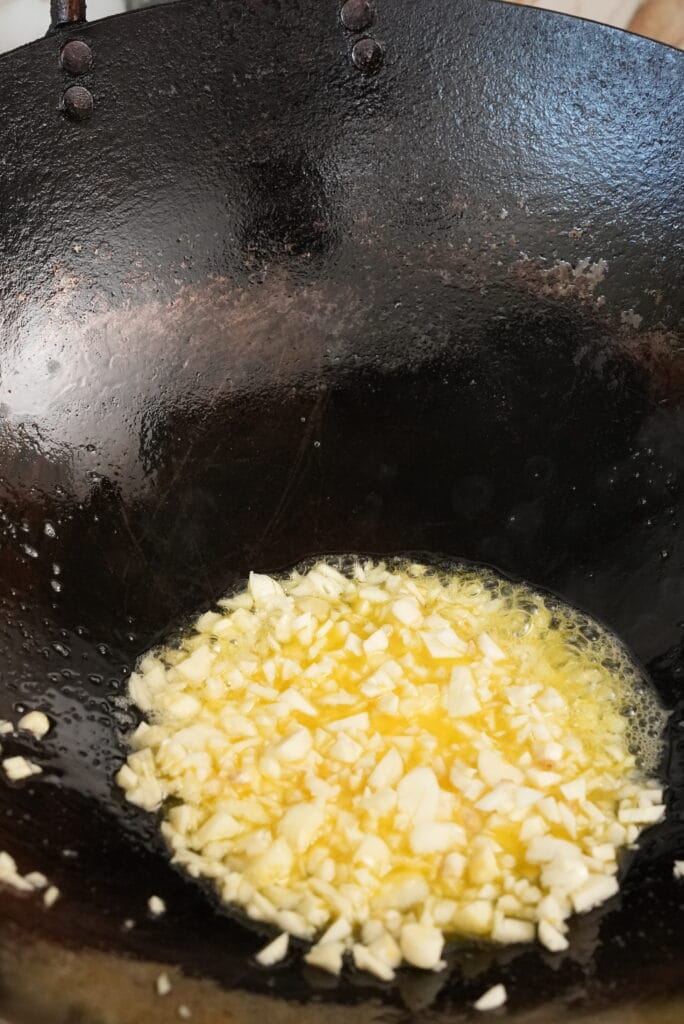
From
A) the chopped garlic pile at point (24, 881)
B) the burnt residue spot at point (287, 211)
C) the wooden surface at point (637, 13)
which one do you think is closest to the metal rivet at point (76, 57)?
the burnt residue spot at point (287, 211)

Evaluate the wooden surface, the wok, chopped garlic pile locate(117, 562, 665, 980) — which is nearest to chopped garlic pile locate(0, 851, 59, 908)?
chopped garlic pile locate(117, 562, 665, 980)

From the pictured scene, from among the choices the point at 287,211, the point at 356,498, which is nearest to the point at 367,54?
the point at 287,211

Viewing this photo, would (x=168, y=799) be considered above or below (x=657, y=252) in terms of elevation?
below

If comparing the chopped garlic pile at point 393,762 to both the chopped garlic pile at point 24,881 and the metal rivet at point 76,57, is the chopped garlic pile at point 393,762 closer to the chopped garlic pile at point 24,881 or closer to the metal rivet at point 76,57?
the chopped garlic pile at point 24,881

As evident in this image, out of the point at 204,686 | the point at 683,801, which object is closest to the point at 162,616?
the point at 204,686

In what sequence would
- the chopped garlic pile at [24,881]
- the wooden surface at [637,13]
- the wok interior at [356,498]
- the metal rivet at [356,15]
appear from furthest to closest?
the wooden surface at [637,13] < the metal rivet at [356,15] < the wok interior at [356,498] < the chopped garlic pile at [24,881]

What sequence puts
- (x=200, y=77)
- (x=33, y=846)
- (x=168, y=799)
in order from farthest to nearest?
(x=200, y=77), (x=168, y=799), (x=33, y=846)

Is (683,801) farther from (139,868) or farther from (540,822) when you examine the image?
(139,868)

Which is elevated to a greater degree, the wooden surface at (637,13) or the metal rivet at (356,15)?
the wooden surface at (637,13)
